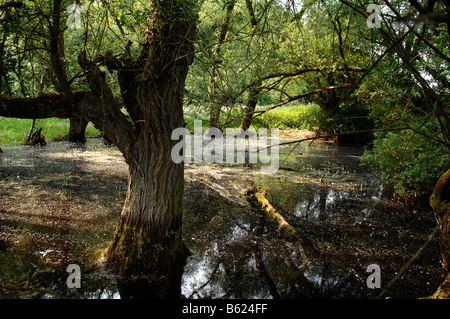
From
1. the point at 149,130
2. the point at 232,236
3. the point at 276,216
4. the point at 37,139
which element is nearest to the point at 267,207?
the point at 276,216

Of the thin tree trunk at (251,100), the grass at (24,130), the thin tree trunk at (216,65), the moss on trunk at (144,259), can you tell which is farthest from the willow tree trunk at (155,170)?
the grass at (24,130)

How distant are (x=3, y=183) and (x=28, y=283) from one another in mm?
4979

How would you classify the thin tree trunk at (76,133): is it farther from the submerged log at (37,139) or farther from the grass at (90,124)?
the submerged log at (37,139)

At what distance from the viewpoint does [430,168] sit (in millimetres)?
5895

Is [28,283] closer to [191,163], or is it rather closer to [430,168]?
[430,168]

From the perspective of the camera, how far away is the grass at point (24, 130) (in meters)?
13.1

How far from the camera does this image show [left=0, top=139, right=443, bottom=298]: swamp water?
11.9 ft

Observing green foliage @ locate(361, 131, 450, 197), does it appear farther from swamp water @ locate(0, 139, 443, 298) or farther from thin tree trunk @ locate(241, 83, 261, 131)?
thin tree trunk @ locate(241, 83, 261, 131)

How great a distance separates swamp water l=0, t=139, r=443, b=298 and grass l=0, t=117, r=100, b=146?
4.47 metres

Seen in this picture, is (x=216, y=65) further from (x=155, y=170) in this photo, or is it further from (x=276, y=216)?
(x=276, y=216)
